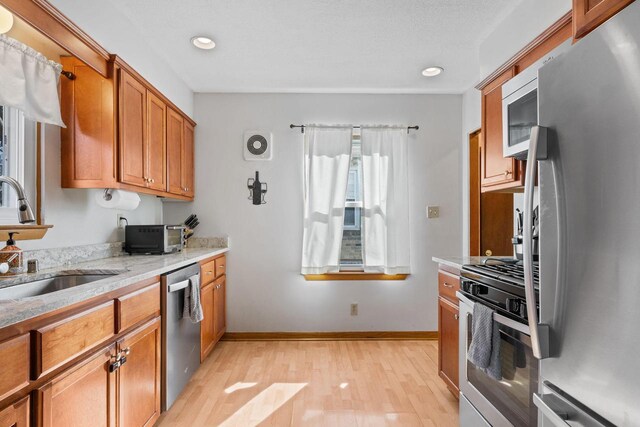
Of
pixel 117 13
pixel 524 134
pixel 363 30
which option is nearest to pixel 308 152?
pixel 363 30

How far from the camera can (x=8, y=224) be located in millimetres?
Answer: 1827

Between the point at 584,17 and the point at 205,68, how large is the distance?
2.72m

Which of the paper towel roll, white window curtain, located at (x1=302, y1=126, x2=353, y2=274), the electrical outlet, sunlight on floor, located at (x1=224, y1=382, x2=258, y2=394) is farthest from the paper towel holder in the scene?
the electrical outlet

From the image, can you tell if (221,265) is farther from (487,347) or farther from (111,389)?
(487,347)

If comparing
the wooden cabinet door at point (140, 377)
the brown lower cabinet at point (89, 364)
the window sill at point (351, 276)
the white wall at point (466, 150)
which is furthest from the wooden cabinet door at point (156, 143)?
the white wall at point (466, 150)

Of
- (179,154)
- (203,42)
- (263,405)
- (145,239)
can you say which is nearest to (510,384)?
(263,405)

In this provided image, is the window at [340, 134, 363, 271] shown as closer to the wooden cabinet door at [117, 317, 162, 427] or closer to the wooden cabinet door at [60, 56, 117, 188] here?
the wooden cabinet door at [117, 317, 162, 427]

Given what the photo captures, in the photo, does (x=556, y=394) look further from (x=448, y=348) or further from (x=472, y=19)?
(x=472, y=19)

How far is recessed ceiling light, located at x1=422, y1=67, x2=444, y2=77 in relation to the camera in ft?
9.96

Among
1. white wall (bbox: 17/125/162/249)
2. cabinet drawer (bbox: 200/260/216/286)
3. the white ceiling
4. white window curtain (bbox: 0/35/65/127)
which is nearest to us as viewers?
white window curtain (bbox: 0/35/65/127)

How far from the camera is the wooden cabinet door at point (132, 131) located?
86.4 inches

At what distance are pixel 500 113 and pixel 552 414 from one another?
175cm

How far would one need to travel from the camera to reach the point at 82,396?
1.36 meters

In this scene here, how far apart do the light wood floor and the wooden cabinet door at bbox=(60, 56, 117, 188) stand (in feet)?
5.00
